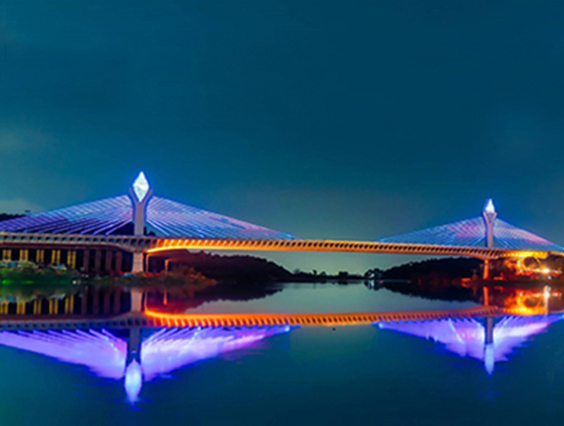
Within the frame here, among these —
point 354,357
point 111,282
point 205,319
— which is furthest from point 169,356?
point 111,282

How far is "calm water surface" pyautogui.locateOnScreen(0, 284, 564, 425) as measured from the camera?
838 cm

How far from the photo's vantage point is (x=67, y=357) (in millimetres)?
12570

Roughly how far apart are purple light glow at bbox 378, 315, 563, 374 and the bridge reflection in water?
0.08 ft

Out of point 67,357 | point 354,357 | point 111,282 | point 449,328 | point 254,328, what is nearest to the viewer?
point 67,357

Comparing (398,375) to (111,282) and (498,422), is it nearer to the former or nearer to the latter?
(498,422)

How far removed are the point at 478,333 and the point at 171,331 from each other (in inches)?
366

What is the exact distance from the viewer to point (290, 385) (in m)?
10.4

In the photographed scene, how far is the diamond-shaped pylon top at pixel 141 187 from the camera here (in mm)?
59406

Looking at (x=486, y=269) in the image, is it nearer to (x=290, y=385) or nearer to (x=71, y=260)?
(x=71, y=260)

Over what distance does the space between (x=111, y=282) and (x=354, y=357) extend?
1740 inches

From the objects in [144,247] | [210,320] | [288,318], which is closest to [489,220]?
[144,247]

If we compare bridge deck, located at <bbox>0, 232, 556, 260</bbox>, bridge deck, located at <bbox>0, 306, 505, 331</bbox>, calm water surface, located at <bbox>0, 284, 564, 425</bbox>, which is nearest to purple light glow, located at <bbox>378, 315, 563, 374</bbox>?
calm water surface, located at <bbox>0, 284, 564, 425</bbox>

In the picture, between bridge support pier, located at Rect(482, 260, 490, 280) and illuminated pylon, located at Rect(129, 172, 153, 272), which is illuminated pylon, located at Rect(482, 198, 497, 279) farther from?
illuminated pylon, located at Rect(129, 172, 153, 272)

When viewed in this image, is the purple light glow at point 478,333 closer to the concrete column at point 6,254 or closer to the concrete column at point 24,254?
the concrete column at point 24,254
